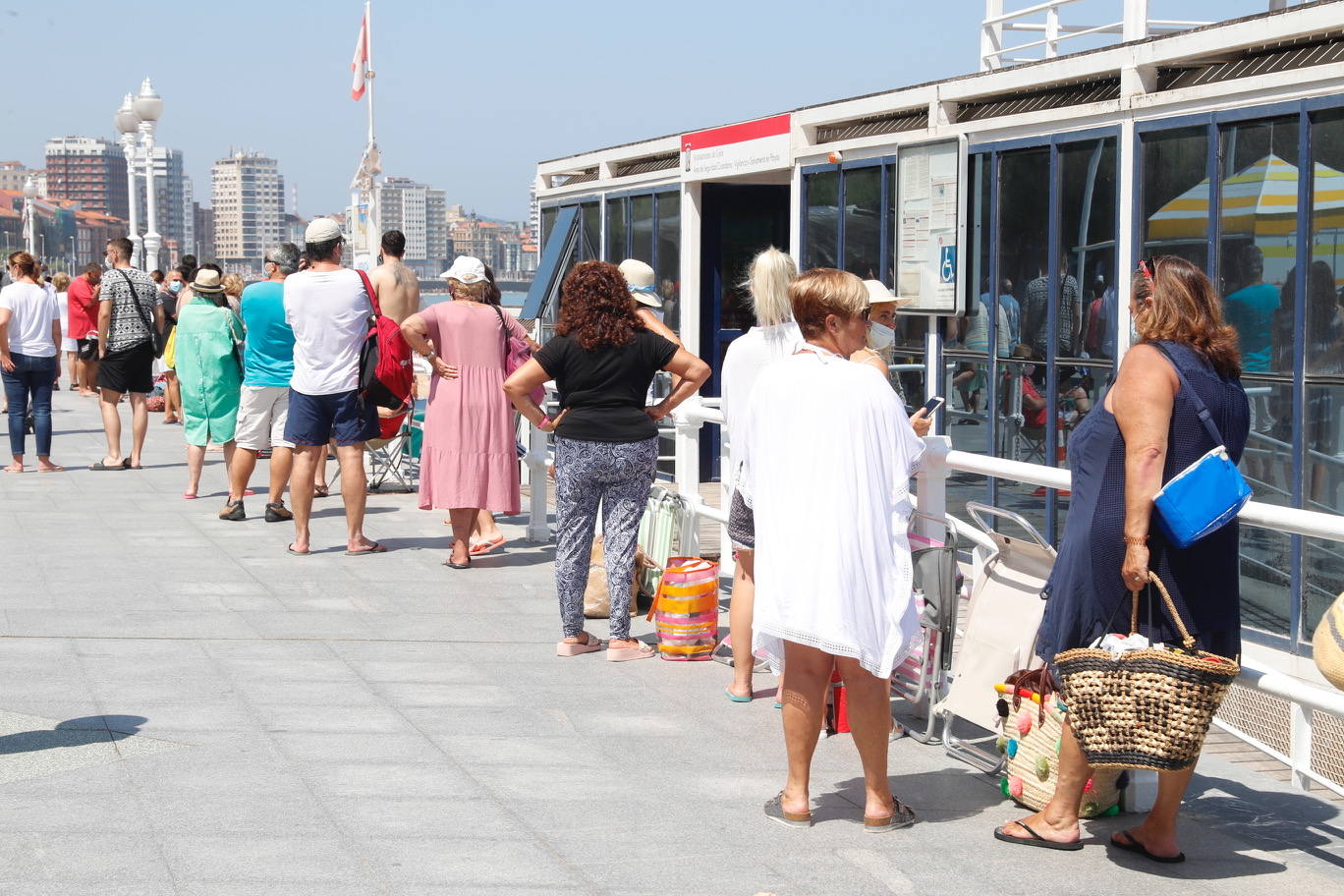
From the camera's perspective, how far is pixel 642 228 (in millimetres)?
14883

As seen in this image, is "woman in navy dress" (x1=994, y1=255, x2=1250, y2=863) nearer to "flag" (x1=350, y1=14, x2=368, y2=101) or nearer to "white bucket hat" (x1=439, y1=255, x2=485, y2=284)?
"white bucket hat" (x1=439, y1=255, x2=485, y2=284)

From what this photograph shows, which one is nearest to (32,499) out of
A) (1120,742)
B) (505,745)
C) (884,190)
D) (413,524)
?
(413,524)

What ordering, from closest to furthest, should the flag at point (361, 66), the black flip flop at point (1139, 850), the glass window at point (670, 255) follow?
the black flip flop at point (1139, 850)
the glass window at point (670, 255)
the flag at point (361, 66)

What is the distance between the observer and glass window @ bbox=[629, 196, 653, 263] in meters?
14.6

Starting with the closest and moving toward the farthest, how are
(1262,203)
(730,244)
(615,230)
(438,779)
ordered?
(438,779)
(1262,203)
(730,244)
(615,230)

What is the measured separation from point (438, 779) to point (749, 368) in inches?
77.9

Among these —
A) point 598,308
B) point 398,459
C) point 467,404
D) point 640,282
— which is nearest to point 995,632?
point 598,308

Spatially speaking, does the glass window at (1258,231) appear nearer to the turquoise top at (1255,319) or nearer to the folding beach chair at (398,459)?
the turquoise top at (1255,319)

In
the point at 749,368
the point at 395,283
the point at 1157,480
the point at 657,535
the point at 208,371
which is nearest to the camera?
the point at 1157,480

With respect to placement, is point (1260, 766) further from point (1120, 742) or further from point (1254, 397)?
point (1254, 397)

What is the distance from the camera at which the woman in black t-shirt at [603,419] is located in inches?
246

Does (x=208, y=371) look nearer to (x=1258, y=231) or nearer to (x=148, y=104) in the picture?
(x=1258, y=231)

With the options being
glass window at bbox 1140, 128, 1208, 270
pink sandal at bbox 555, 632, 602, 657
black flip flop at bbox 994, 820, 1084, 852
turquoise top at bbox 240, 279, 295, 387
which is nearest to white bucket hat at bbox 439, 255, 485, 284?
turquoise top at bbox 240, 279, 295, 387

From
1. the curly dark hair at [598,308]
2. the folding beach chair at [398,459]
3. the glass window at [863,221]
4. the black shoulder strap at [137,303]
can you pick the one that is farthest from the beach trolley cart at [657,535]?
the black shoulder strap at [137,303]
